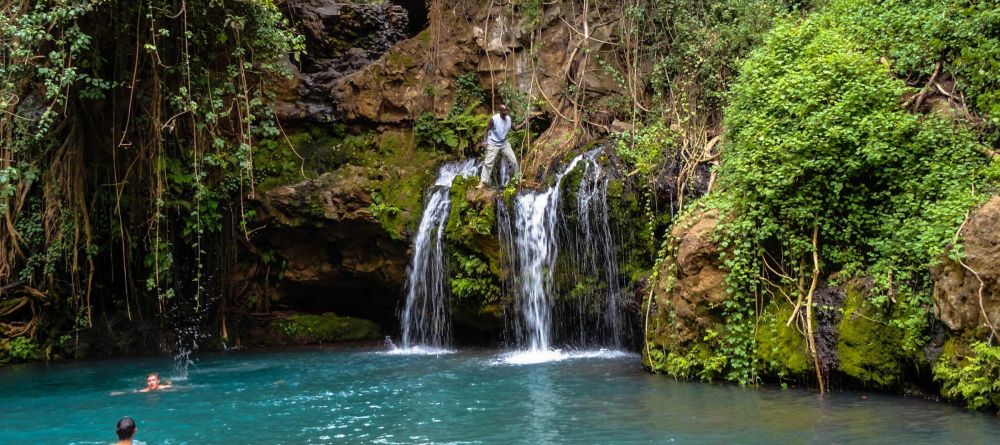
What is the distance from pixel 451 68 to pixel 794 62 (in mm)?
7658

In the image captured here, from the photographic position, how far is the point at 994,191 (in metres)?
7.62

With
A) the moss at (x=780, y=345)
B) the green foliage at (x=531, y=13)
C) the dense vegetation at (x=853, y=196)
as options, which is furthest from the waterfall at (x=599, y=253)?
the green foliage at (x=531, y=13)

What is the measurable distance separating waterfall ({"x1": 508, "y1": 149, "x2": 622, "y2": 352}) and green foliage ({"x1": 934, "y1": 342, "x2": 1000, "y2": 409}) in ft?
17.3

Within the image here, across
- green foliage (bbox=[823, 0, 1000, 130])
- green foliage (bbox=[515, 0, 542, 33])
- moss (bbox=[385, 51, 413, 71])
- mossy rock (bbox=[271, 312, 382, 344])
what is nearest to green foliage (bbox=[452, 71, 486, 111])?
moss (bbox=[385, 51, 413, 71])

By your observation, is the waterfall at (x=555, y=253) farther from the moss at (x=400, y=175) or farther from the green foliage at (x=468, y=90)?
the green foliage at (x=468, y=90)

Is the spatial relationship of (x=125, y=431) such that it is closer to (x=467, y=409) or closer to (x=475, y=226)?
(x=467, y=409)

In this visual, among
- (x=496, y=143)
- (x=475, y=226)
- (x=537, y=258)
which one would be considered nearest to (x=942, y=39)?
(x=537, y=258)

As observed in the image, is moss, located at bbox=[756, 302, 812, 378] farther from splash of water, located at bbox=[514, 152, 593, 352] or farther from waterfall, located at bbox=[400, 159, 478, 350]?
waterfall, located at bbox=[400, 159, 478, 350]

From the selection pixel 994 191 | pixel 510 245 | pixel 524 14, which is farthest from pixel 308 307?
pixel 994 191

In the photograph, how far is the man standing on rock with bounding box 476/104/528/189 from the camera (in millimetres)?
13297

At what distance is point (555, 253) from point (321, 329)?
203 inches

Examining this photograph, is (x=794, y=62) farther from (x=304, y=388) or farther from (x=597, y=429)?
(x=304, y=388)

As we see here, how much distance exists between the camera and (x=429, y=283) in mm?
13289

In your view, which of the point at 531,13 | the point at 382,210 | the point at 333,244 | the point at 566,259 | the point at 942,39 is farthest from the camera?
the point at 531,13
